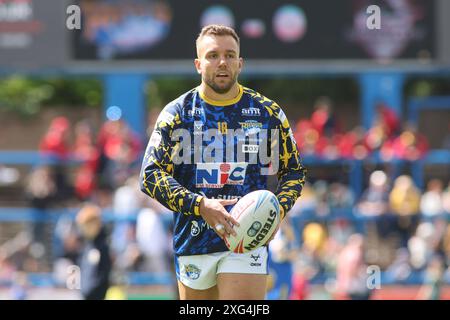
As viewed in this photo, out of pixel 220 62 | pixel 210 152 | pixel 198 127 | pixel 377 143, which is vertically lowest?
pixel 377 143

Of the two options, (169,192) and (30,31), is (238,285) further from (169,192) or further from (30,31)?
(30,31)

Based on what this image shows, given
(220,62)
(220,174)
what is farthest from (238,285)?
(220,62)

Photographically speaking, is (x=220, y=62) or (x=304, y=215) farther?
(x=304, y=215)

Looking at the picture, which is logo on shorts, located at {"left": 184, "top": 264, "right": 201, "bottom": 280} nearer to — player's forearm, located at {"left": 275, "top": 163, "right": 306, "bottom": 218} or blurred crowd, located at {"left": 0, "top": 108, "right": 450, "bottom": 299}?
player's forearm, located at {"left": 275, "top": 163, "right": 306, "bottom": 218}

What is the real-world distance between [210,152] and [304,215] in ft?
26.9

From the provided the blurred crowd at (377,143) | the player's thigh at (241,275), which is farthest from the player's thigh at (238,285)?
the blurred crowd at (377,143)

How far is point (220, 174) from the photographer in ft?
21.1

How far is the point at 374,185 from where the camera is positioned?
49.0 ft

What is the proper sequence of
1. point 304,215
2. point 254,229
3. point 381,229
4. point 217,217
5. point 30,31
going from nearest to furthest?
1. point 217,217
2. point 254,229
3. point 304,215
4. point 381,229
5. point 30,31

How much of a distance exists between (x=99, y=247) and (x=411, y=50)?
624cm

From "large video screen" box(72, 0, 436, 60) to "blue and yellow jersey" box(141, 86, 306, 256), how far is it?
857 cm

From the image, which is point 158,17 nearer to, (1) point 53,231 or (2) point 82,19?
(2) point 82,19

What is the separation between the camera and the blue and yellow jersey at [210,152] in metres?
6.40

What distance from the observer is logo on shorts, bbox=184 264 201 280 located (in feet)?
21.1
